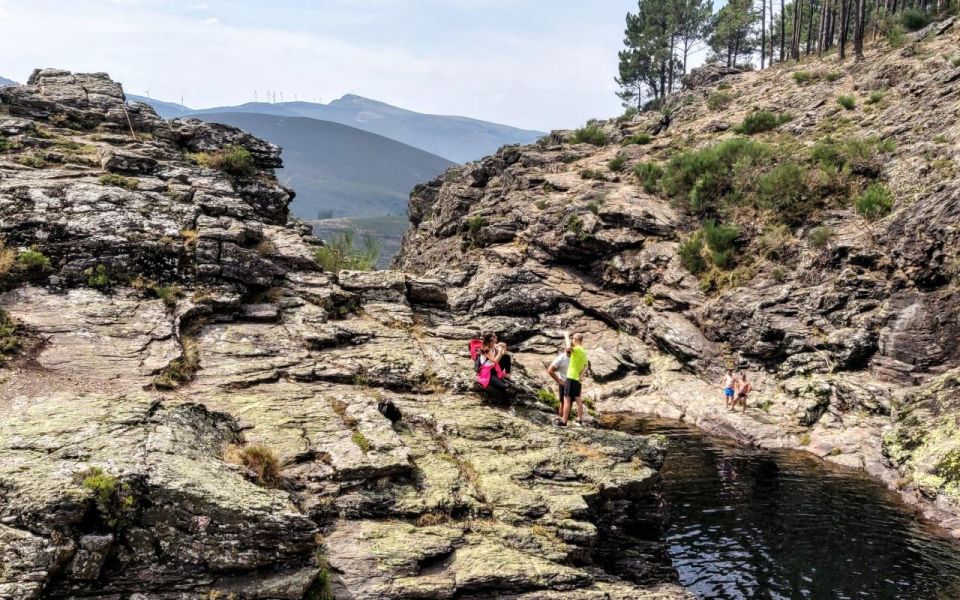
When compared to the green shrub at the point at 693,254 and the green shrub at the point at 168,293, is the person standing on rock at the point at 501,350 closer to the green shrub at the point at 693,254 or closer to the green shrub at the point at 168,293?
the green shrub at the point at 168,293

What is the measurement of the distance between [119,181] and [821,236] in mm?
38879

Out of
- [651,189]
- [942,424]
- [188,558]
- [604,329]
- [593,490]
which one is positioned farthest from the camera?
[651,189]

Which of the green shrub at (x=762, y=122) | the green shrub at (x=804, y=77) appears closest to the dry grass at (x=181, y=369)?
the green shrub at (x=762, y=122)

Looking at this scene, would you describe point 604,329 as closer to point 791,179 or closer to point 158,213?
point 791,179

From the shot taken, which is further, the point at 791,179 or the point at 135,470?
the point at 791,179

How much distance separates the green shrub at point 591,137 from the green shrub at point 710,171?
21.3 meters

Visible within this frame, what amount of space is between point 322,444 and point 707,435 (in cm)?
2328

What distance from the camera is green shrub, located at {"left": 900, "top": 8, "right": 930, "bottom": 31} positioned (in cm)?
5900

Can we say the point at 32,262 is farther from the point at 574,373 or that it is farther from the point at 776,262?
the point at 776,262

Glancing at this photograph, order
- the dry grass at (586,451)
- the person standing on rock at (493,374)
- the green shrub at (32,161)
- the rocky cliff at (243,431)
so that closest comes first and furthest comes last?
the rocky cliff at (243,431), the dry grass at (586,451), the person standing on rock at (493,374), the green shrub at (32,161)

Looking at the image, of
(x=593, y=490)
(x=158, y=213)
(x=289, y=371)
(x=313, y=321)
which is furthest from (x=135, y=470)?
(x=158, y=213)

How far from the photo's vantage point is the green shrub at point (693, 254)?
4416 centimetres

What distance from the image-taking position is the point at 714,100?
68188 mm

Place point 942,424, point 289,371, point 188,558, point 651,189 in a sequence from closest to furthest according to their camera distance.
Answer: point 188,558 < point 289,371 < point 942,424 < point 651,189
